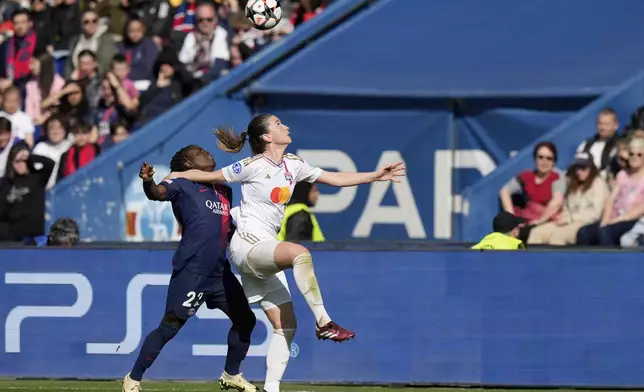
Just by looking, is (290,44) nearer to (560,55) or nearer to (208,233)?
(560,55)

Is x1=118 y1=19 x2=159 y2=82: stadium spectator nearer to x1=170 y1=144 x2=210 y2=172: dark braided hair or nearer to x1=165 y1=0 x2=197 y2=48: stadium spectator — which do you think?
x1=165 y1=0 x2=197 y2=48: stadium spectator

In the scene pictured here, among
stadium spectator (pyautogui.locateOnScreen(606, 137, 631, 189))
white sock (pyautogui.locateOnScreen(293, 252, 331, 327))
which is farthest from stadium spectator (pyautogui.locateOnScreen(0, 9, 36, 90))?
white sock (pyautogui.locateOnScreen(293, 252, 331, 327))

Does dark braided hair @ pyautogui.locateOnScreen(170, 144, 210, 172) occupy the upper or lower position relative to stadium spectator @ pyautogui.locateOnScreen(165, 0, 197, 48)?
Result: lower

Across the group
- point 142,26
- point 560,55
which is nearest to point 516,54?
point 560,55

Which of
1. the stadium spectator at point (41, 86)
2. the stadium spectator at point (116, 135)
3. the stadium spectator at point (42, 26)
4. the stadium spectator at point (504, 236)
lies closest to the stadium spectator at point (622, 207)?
the stadium spectator at point (504, 236)

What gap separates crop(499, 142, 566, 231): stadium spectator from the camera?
47.9 ft

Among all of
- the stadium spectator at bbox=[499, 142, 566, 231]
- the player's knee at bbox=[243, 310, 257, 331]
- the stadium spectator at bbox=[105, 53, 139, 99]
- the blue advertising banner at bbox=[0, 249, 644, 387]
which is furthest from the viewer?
the stadium spectator at bbox=[105, 53, 139, 99]

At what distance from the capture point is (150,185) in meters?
9.74

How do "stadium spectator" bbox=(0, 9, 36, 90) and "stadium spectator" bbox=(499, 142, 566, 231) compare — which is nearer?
"stadium spectator" bbox=(499, 142, 566, 231)

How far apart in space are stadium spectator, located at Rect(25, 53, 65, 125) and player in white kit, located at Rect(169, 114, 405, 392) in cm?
854

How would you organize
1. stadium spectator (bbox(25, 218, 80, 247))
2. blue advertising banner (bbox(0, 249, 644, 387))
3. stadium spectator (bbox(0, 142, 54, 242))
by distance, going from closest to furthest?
blue advertising banner (bbox(0, 249, 644, 387)) < stadium spectator (bbox(25, 218, 80, 247)) < stadium spectator (bbox(0, 142, 54, 242))

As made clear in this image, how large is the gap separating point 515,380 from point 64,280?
382 cm

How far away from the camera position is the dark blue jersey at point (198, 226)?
401 inches

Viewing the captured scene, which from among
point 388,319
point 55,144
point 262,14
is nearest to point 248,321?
point 388,319
